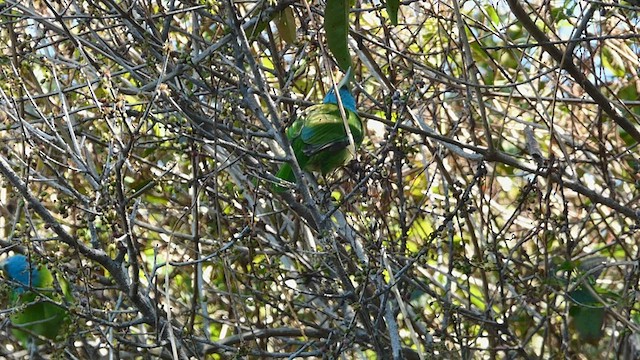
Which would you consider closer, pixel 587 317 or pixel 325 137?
pixel 587 317

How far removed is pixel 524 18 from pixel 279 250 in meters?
1.31

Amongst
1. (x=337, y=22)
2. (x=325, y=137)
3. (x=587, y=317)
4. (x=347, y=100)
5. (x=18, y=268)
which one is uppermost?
(x=347, y=100)

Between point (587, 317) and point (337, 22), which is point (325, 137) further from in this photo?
point (337, 22)

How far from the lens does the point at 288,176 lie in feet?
12.5

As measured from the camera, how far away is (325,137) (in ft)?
13.0

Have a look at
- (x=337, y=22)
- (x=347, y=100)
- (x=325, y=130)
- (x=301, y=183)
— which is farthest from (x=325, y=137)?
(x=337, y=22)

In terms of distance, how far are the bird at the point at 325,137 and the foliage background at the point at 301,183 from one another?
0.08 meters

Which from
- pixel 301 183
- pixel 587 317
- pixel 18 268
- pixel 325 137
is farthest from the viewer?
pixel 18 268

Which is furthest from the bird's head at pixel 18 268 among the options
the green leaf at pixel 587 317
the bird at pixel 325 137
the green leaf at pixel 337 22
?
the green leaf at pixel 337 22

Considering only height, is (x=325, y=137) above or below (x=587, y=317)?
above

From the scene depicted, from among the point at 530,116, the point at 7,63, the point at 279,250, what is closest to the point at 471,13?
the point at 530,116

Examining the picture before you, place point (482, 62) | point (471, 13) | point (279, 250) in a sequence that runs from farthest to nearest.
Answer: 1. point (482, 62)
2. point (471, 13)
3. point (279, 250)

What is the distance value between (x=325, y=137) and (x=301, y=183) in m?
1.25

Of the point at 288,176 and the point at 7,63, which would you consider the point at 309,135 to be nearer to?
the point at 288,176
